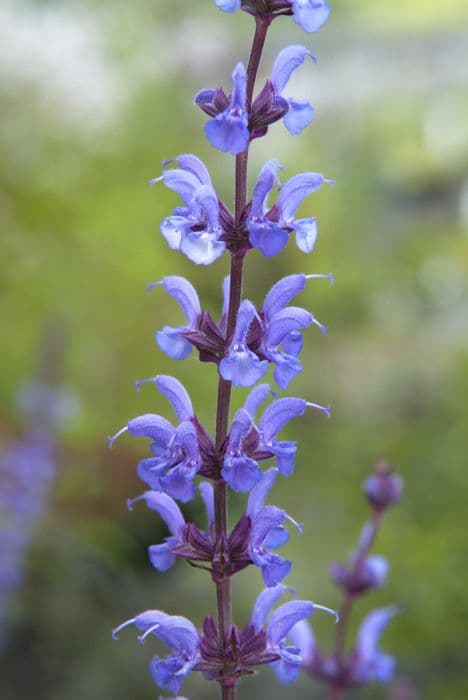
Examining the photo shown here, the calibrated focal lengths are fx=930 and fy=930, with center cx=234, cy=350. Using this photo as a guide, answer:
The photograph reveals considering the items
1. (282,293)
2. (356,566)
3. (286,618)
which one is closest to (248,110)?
(282,293)

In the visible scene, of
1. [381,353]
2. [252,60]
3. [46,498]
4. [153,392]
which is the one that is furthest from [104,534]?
[252,60]

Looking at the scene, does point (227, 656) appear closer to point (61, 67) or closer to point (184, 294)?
point (184, 294)

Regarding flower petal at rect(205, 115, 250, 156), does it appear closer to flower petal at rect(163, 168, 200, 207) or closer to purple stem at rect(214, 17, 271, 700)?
purple stem at rect(214, 17, 271, 700)

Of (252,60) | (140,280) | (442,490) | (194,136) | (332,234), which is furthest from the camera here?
(194,136)

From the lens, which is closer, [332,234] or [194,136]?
[332,234]

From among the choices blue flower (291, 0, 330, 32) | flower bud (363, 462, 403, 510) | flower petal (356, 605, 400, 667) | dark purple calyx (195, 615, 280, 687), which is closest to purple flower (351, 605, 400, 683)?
flower petal (356, 605, 400, 667)

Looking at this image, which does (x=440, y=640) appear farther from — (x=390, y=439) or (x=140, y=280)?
(x=140, y=280)
